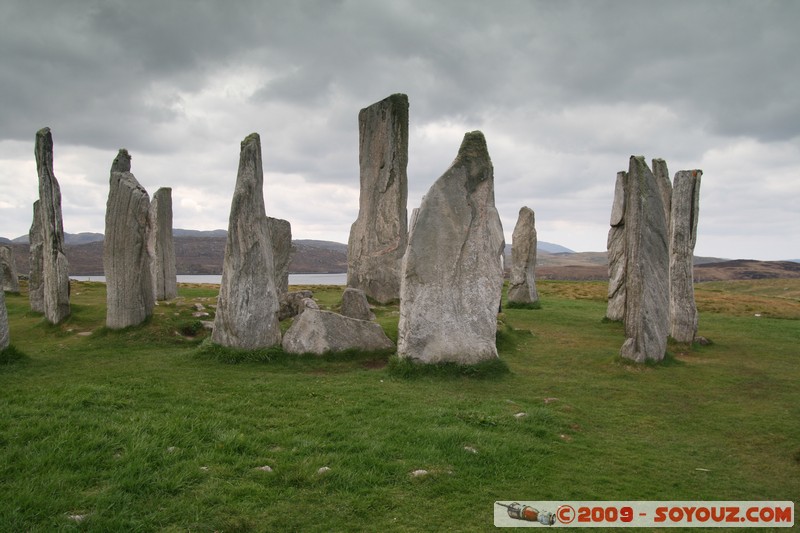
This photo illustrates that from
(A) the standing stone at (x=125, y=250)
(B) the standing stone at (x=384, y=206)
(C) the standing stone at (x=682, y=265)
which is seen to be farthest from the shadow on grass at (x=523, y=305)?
(A) the standing stone at (x=125, y=250)

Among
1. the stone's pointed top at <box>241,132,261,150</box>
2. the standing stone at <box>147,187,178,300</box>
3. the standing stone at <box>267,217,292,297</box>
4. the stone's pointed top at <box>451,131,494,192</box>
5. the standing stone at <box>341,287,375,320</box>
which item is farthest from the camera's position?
the standing stone at <box>147,187,178,300</box>

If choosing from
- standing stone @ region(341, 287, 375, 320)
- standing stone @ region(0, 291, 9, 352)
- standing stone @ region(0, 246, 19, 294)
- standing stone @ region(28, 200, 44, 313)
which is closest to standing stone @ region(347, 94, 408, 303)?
standing stone @ region(341, 287, 375, 320)

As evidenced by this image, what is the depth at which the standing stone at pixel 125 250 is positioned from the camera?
14461mm

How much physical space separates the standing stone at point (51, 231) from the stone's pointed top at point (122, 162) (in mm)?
1658

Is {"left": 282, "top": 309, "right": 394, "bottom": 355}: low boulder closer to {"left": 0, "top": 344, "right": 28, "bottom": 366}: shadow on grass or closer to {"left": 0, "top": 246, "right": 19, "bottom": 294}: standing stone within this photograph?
{"left": 0, "top": 344, "right": 28, "bottom": 366}: shadow on grass

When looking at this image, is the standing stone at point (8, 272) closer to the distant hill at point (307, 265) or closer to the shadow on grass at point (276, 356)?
the shadow on grass at point (276, 356)

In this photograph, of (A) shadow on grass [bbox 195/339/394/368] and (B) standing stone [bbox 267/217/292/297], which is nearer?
(A) shadow on grass [bbox 195/339/394/368]

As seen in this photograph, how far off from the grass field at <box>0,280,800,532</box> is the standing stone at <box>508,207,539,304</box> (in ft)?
35.3

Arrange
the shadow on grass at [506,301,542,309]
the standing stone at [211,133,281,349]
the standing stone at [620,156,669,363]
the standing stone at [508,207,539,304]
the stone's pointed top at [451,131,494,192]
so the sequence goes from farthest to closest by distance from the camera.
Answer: the standing stone at [508,207,539,304] < the shadow on grass at [506,301,542,309] < the standing stone at [620,156,669,363] < the standing stone at [211,133,281,349] < the stone's pointed top at [451,131,494,192]

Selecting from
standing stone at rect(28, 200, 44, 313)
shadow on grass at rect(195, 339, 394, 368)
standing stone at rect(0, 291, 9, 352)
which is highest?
standing stone at rect(28, 200, 44, 313)

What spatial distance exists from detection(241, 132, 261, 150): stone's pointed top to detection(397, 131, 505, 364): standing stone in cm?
446

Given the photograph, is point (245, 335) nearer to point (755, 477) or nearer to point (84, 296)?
point (755, 477)

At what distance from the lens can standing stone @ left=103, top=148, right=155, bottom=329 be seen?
47.4ft

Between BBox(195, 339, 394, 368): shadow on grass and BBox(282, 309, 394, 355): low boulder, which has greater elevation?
BBox(282, 309, 394, 355): low boulder
